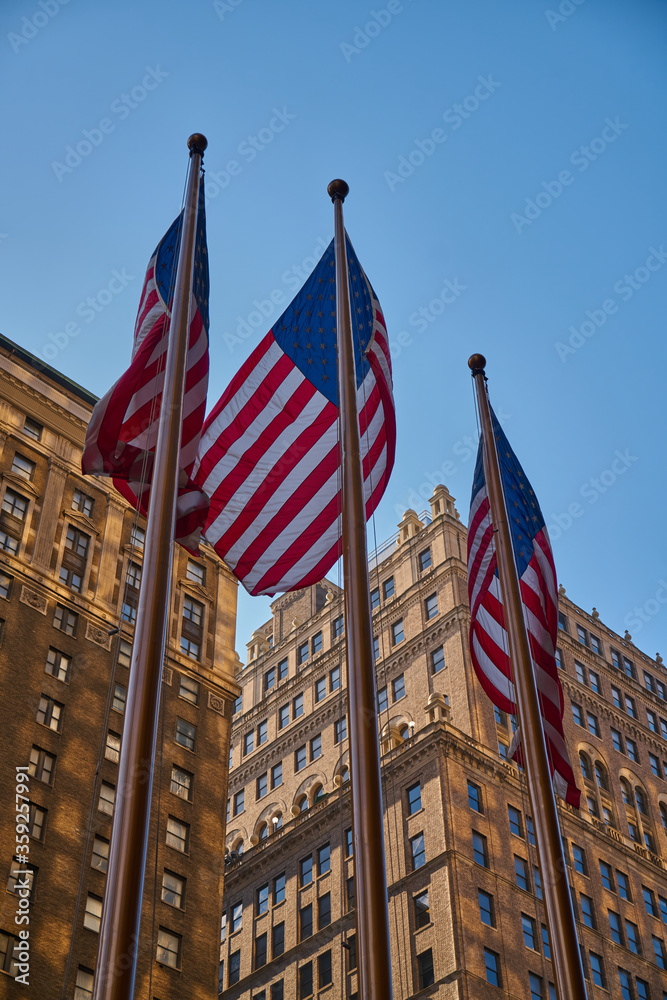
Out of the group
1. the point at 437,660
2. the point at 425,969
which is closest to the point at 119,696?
the point at 425,969

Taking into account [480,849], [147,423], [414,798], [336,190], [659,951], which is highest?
[414,798]

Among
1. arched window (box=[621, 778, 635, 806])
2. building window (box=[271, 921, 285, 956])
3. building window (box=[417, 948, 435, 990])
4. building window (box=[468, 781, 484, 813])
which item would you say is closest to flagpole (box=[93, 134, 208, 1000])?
building window (box=[417, 948, 435, 990])

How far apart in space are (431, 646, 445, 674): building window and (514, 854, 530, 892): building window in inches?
580

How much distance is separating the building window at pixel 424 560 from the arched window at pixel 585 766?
1656 centimetres

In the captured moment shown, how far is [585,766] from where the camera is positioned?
82.3 metres

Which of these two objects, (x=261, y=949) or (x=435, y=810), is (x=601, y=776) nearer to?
(x=435, y=810)

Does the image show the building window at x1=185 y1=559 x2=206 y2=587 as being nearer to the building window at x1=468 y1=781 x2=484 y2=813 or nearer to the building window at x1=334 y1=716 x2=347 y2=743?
the building window at x1=468 y1=781 x2=484 y2=813

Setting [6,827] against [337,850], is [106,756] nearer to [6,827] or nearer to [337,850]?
[6,827]

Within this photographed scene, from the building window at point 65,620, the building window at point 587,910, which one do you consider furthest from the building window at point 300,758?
the building window at point 65,620

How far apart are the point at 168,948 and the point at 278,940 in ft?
96.9

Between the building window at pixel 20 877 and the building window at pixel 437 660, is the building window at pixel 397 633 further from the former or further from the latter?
the building window at pixel 20 877

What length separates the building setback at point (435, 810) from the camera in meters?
66.0

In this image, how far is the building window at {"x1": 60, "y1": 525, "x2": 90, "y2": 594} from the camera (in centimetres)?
5350

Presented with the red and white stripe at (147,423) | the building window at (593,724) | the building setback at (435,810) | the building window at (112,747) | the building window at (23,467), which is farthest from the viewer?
the building window at (593,724)
